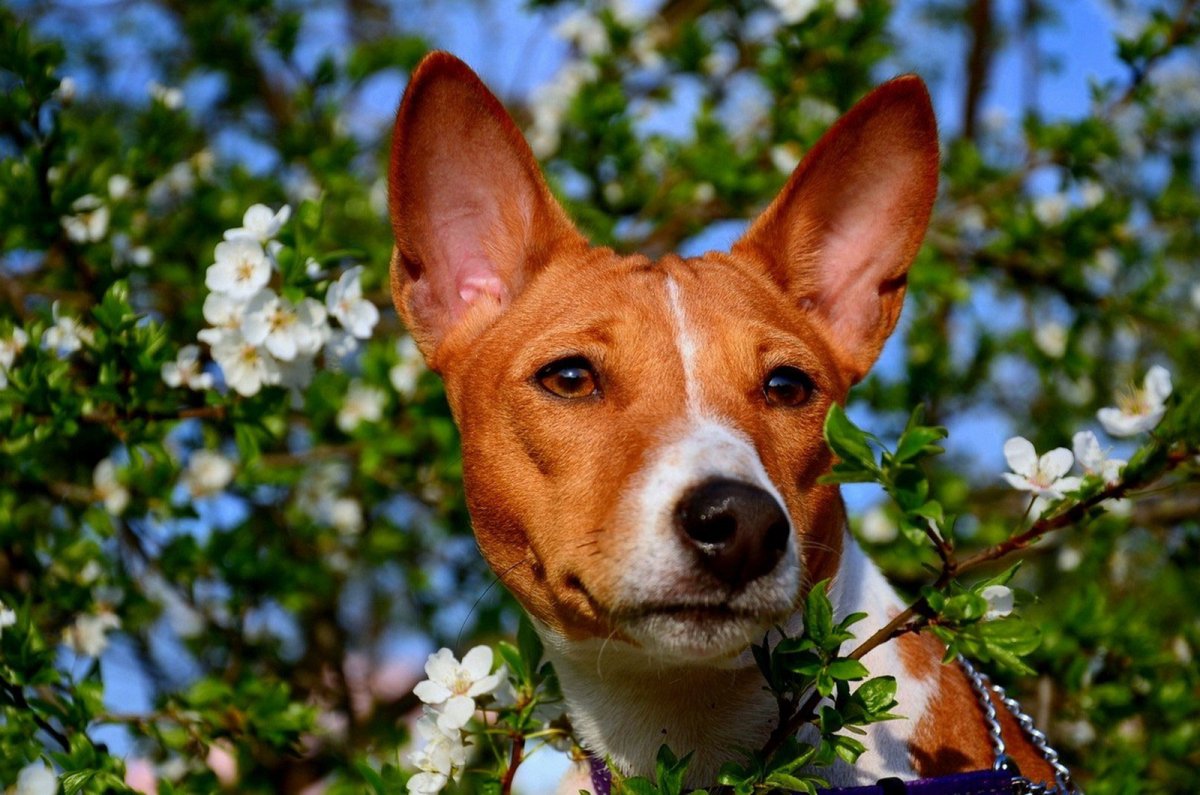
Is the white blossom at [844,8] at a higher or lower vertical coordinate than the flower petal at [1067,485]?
higher

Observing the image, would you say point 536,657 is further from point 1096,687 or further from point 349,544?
point 349,544

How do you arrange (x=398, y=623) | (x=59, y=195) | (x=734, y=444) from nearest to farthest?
(x=734, y=444) → (x=59, y=195) → (x=398, y=623)

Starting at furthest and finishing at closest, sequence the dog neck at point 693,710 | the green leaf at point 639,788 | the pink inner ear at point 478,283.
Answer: the pink inner ear at point 478,283 < the dog neck at point 693,710 < the green leaf at point 639,788

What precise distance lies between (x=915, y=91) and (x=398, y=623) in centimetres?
536

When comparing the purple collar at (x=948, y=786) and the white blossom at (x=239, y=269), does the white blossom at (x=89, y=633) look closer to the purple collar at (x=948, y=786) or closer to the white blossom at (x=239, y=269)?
the white blossom at (x=239, y=269)

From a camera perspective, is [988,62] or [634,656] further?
[988,62]

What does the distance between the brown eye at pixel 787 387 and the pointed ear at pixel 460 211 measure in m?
0.91

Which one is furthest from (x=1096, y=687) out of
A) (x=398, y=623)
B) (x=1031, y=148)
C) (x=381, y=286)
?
(x=398, y=623)

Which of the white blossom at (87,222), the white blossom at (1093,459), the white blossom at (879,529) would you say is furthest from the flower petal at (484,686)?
the white blossom at (879,529)

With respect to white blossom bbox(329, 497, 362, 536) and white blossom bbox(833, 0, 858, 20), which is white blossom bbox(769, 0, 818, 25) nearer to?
white blossom bbox(833, 0, 858, 20)

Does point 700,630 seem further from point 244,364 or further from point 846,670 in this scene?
point 244,364

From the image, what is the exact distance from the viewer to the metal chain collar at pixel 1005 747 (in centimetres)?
279

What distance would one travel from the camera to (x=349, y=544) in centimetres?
573

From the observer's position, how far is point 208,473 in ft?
15.2
